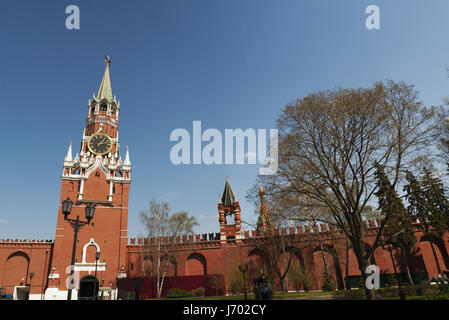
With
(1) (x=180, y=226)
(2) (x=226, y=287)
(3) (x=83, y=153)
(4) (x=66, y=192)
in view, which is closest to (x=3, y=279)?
(4) (x=66, y=192)

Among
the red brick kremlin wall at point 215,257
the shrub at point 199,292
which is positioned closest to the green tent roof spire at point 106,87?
the red brick kremlin wall at point 215,257

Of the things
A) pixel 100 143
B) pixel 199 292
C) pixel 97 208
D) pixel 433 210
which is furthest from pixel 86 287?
pixel 433 210

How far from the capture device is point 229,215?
40.9m

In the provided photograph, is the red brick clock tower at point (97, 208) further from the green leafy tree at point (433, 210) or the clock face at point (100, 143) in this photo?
the green leafy tree at point (433, 210)

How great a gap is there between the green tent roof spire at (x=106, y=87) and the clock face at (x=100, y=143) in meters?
7.85

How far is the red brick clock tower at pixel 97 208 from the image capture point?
1308 inches

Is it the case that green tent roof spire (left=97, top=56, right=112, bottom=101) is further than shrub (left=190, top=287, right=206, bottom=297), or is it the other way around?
green tent roof spire (left=97, top=56, right=112, bottom=101)

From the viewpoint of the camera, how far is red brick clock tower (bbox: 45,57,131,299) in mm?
33219

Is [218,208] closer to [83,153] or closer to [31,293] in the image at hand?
[83,153]

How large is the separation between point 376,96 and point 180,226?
25.3m

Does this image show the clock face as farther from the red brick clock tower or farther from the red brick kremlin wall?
the red brick kremlin wall

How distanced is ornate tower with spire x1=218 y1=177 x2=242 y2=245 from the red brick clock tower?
13096 mm

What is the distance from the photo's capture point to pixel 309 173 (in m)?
16.2

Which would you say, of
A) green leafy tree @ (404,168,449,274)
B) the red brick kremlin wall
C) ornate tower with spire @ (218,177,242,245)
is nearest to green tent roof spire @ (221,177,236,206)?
ornate tower with spire @ (218,177,242,245)
